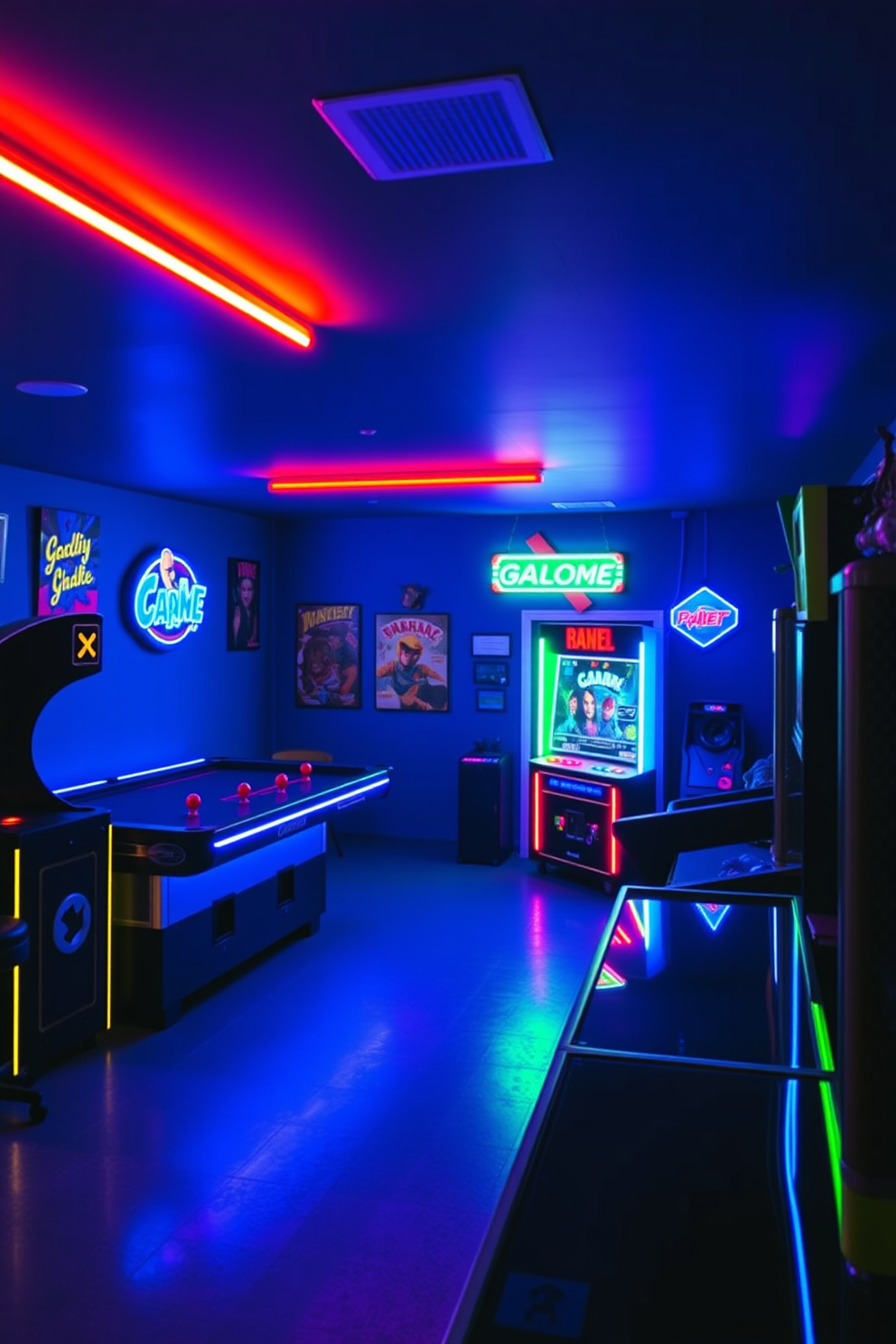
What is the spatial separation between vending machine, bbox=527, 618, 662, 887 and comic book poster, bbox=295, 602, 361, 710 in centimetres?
191

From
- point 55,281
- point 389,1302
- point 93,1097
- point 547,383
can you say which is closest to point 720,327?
point 547,383

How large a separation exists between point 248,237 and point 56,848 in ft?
9.29

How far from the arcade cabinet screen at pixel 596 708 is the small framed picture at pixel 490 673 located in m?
0.76

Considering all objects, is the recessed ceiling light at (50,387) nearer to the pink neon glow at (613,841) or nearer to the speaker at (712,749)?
the pink neon glow at (613,841)

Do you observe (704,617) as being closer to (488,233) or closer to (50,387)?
(50,387)

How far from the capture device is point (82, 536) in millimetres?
7012

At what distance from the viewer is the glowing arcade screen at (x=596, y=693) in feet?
26.3

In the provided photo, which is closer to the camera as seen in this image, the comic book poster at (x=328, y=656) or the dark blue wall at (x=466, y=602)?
the dark blue wall at (x=466, y=602)

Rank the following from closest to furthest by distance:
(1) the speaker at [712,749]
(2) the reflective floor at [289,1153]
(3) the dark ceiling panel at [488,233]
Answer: (3) the dark ceiling panel at [488,233]
(2) the reflective floor at [289,1153]
(1) the speaker at [712,749]

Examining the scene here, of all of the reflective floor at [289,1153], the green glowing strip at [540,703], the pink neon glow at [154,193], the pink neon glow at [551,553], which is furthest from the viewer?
the pink neon glow at [551,553]

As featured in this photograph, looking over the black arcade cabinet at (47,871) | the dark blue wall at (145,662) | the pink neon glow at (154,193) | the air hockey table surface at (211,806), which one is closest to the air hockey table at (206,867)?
the air hockey table surface at (211,806)

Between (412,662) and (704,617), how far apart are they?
2615 mm

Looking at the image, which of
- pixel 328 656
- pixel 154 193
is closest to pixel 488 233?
pixel 154 193

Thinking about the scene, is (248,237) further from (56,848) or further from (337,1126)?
(337,1126)
